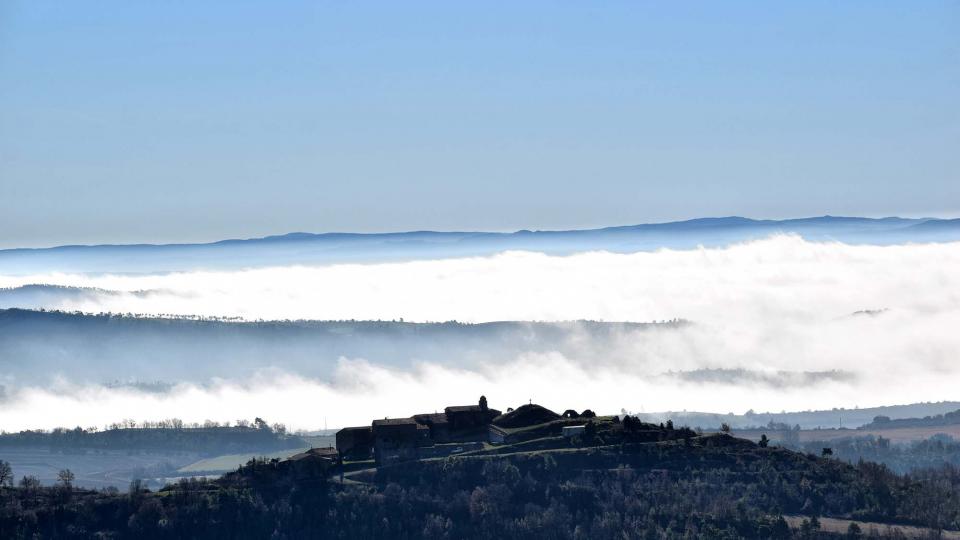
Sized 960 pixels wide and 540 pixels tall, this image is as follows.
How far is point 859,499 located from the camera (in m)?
200

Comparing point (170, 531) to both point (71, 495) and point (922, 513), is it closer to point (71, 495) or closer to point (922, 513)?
point (71, 495)

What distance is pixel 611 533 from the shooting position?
19138 centimetres

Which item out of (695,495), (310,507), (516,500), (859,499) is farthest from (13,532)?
(859,499)

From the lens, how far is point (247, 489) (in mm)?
198750

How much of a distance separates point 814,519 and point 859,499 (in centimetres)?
850

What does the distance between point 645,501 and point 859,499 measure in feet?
58.4

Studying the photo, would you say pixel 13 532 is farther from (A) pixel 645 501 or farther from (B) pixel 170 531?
(A) pixel 645 501

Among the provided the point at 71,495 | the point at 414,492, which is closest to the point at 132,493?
the point at 71,495

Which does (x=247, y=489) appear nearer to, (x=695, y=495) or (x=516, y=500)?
(x=516, y=500)

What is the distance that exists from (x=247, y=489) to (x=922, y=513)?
53812mm

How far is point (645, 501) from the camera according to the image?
643ft

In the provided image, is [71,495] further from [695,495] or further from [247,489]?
[695,495]

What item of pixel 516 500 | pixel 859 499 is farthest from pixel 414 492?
pixel 859 499

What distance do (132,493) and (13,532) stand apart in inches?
438
